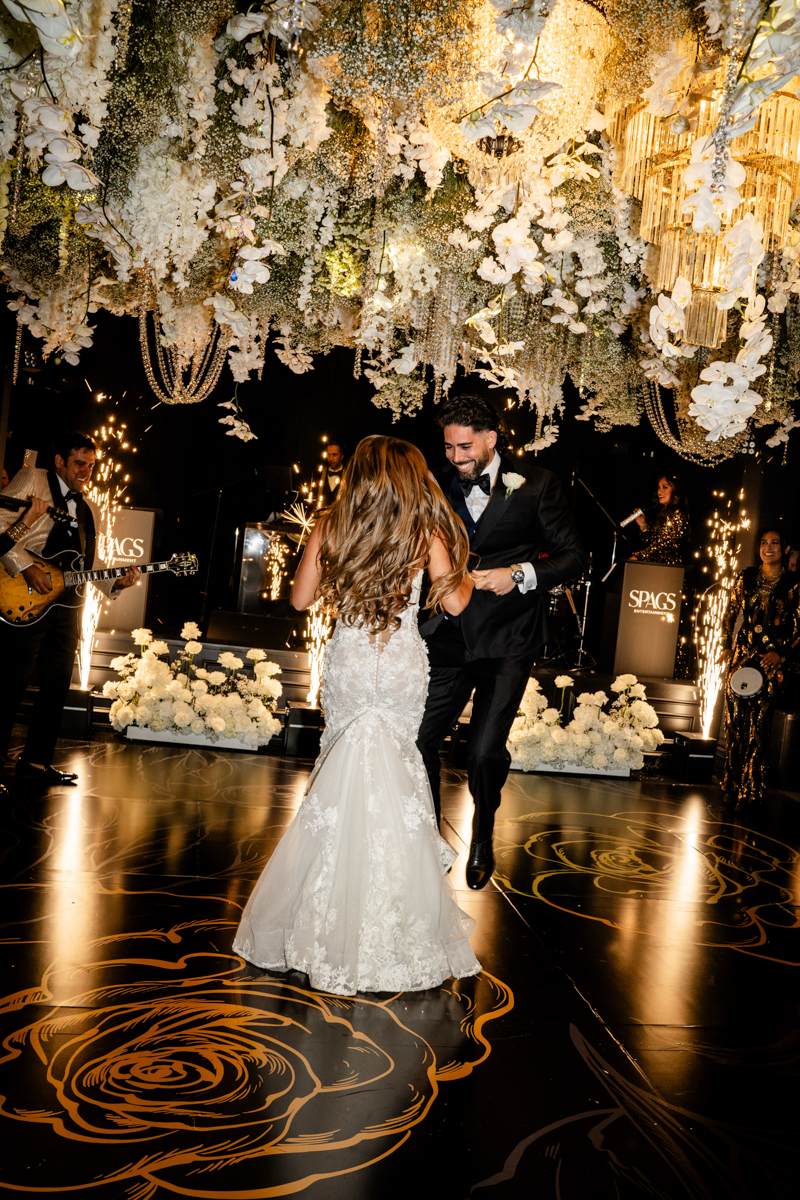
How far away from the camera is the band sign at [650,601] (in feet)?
26.6

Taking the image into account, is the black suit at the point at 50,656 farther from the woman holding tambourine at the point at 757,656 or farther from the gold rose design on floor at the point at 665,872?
the woman holding tambourine at the point at 757,656

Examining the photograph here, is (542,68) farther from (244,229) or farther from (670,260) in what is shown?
(244,229)

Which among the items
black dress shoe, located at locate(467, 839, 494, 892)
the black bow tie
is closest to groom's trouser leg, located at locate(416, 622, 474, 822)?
black dress shoe, located at locate(467, 839, 494, 892)

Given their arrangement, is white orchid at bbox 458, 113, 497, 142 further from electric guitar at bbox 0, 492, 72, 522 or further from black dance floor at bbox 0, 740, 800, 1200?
electric guitar at bbox 0, 492, 72, 522

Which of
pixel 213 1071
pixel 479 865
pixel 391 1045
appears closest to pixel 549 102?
pixel 479 865

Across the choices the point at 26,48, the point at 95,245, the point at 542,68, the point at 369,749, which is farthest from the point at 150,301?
the point at 369,749

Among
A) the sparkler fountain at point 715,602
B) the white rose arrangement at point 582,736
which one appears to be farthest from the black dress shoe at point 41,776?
the sparkler fountain at point 715,602

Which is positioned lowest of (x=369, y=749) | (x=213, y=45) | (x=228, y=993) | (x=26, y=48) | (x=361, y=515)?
(x=228, y=993)

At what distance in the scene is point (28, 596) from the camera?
14.7 ft

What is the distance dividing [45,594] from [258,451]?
7.41 m

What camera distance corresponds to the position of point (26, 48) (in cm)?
247

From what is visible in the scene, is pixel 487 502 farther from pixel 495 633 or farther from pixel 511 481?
pixel 495 633

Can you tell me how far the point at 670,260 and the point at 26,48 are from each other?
220 centimetres

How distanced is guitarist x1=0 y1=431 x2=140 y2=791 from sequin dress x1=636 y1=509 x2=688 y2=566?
618cm
